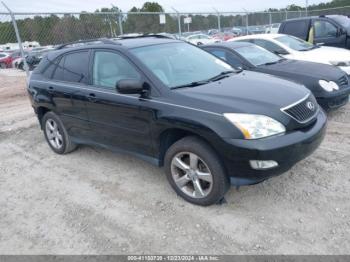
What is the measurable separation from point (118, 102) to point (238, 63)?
3.36 m

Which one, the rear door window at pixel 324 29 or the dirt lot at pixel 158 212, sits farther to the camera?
the rear door window at pixel 324 29

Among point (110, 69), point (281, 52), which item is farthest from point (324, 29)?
point (110, 69)

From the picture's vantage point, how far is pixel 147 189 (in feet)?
12.9

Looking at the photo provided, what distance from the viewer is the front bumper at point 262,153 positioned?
9.75 ft

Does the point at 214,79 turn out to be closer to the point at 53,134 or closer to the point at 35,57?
the point at 53,134

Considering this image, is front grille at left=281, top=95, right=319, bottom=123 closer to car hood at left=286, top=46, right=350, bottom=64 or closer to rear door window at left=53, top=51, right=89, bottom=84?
rear door window at left=53, top=51, right=89, bottom=84

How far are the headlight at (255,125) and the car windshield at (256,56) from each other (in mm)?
3549

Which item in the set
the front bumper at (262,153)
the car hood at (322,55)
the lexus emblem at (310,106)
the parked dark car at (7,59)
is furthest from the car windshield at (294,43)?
the parked dark car at (7,59)

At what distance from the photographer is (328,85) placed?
214 inches

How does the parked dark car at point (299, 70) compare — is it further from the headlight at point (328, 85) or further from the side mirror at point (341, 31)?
the side mirror at point (341, 31)

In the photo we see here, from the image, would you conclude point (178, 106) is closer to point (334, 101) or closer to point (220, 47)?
point (334, 101)

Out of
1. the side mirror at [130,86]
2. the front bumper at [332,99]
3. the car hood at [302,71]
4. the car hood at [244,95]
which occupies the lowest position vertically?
the front bumper at [332,99]

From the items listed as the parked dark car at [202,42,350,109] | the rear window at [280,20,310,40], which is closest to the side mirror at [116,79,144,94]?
the parked dark car at [202,42,350,109]

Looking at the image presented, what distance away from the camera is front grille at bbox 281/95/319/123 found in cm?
324
